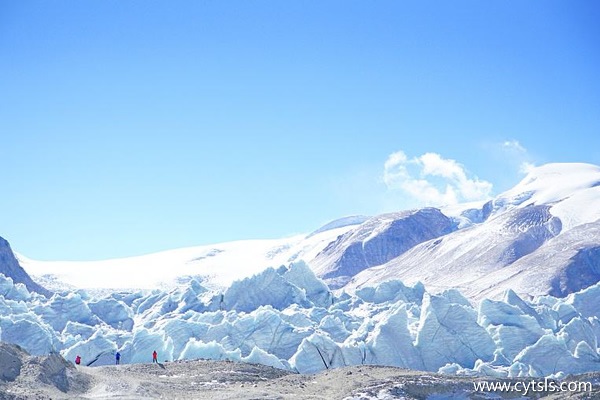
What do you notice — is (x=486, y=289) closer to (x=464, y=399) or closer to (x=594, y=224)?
(x=594, y=224)

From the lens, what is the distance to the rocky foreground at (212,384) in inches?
1048

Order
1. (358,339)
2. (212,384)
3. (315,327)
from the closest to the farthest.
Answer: (212,384)
(358,339)
(315,327)

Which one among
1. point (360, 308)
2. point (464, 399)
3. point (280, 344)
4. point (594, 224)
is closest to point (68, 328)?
point (280, 344)

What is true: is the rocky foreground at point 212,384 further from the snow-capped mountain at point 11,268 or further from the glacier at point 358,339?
the snow-capped mountain at point 11,268

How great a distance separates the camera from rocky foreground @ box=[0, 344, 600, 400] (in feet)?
87.3

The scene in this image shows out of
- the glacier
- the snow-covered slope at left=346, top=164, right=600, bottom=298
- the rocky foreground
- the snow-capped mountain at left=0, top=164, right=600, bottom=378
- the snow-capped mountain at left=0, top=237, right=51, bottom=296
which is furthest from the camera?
the snow-covered slope at left=346, top=164, right=600, bottom=298

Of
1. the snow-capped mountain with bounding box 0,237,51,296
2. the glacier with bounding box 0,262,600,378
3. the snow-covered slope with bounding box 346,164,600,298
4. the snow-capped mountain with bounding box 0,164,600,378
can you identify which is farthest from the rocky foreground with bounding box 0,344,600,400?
the snow-covered slope with bounding box 346,164,600,298

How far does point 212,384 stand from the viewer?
29.6 metres

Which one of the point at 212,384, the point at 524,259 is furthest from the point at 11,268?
the point at 524,259

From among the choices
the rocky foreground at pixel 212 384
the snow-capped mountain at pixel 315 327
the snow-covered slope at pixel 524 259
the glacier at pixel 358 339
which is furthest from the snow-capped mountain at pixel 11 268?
the rocky foreground at pixel 212 384

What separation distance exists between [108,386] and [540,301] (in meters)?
64.8

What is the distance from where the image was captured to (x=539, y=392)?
2817cm

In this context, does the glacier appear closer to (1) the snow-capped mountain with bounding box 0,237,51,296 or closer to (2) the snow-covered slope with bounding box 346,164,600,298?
(1) the snow-capped mountain with bounding box 0,237,51,296

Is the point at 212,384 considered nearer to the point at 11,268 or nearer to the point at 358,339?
the point at 358,339
